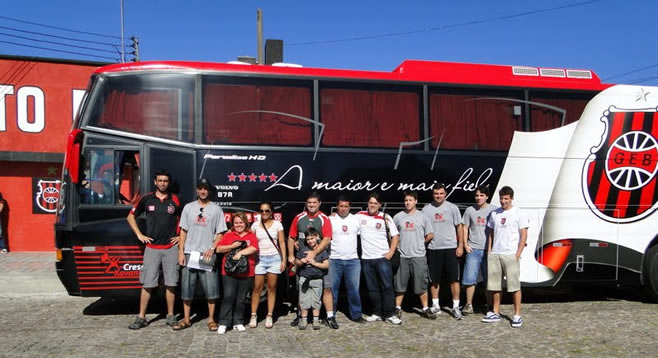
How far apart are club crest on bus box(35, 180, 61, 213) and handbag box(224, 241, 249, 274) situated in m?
9.54

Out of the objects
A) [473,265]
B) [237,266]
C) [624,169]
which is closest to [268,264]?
[237,266]

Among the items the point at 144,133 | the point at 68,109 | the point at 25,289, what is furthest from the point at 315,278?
the point at 68,109

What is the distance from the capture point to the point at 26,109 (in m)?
13.3

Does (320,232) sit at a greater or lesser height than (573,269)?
greater

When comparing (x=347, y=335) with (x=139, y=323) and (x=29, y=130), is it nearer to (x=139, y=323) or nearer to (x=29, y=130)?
(x=139, y=323)

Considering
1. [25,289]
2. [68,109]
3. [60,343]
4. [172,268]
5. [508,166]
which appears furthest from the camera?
[68,109]

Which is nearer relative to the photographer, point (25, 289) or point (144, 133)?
point (144, 133)

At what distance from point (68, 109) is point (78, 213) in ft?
27.7

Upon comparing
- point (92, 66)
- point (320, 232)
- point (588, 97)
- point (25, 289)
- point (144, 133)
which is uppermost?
point (92, 66)

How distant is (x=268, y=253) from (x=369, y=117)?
245 centimetres

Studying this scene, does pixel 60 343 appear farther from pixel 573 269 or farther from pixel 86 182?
pixel 573 269

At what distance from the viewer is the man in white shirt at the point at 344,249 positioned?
6566 mm

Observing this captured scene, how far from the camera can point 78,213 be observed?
21.4 ft

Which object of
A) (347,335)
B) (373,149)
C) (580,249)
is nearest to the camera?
(347,335)
